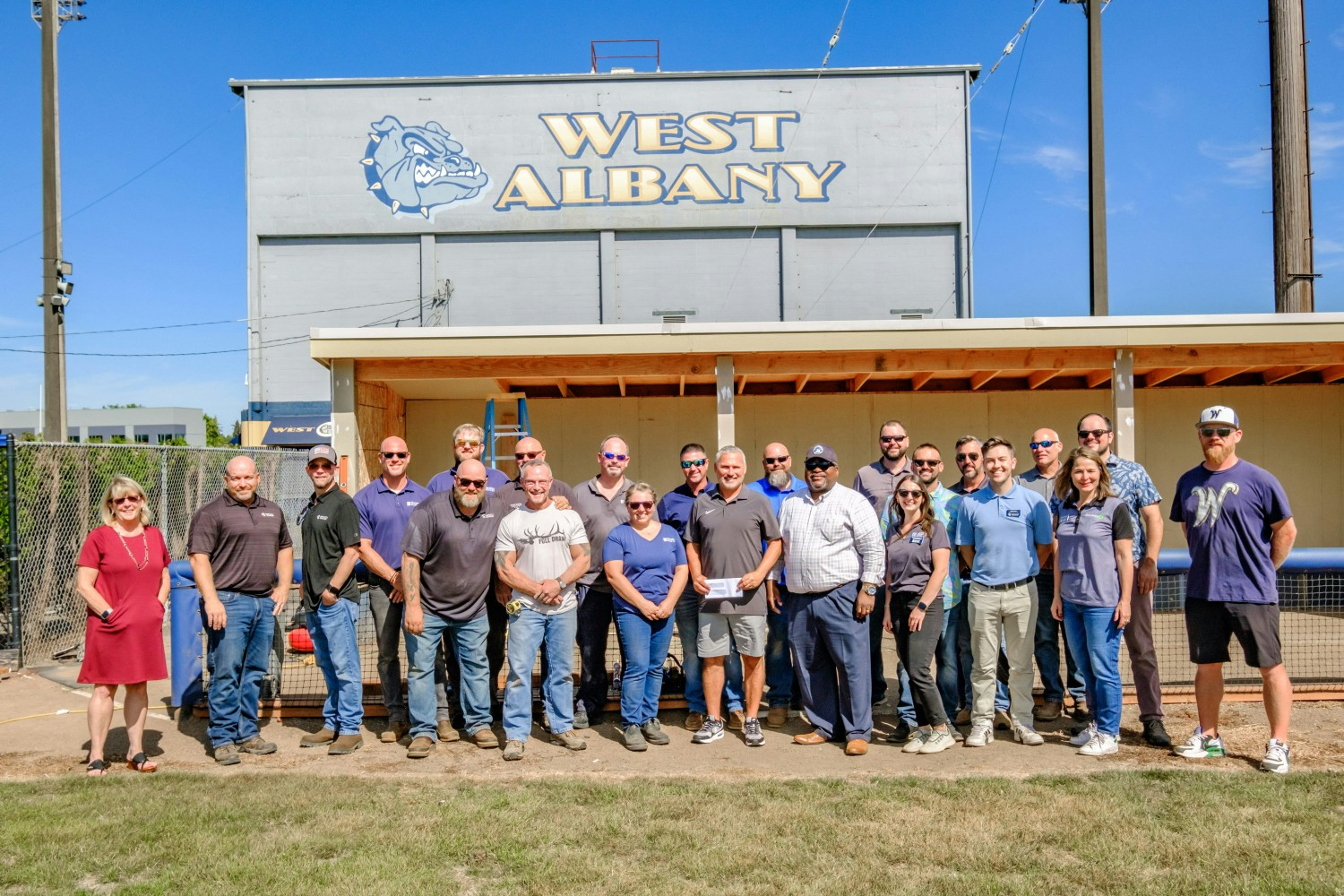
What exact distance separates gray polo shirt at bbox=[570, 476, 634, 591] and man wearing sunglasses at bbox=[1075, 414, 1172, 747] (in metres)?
2.69

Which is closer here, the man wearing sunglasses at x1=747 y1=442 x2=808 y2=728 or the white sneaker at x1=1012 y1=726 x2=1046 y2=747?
the white sneaker at x1=1012 y1=726 x2=1046 y2=747

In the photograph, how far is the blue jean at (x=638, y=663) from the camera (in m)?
5.43

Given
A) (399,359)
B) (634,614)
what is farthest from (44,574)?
(634,614)

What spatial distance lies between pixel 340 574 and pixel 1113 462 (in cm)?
432

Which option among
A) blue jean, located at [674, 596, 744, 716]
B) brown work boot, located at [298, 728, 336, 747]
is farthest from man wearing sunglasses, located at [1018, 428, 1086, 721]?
brown work boot, located at [298, 728, 336, 747]

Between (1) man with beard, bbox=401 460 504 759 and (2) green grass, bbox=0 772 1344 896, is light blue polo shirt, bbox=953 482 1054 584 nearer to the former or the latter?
(2) green grass, bbox=0 772 1344 896

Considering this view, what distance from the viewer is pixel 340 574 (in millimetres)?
5312

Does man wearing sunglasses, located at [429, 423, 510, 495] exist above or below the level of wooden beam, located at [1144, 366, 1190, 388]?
below

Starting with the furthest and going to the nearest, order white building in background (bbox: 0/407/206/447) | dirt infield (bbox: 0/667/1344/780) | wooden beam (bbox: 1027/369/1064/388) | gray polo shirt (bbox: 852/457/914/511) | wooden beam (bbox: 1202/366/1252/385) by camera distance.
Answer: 1. white building in background (bbox: 0/407/206/447)
2. wooden beam (bbox: 1027/369/1064/388)
3. wooden beam (bbox: 1202/366/1252/385)
4. gray polo shirt (bbox: 852/457/914/511)
5. dirt infield (bbox: 0/667/1344/780)

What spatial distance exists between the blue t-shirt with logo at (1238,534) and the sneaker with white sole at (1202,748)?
77 centimetres

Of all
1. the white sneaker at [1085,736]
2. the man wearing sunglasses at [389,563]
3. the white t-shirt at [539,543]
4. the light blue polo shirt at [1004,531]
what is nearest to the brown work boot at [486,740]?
the man wearing sunglasses at [389,563]

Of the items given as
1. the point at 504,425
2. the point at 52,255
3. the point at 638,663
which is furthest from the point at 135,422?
the point at 638,663

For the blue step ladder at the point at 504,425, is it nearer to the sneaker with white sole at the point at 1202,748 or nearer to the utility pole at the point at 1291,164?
the sneaker with white sole at the point at 1202,748

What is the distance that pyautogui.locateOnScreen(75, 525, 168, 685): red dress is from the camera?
493 cm
